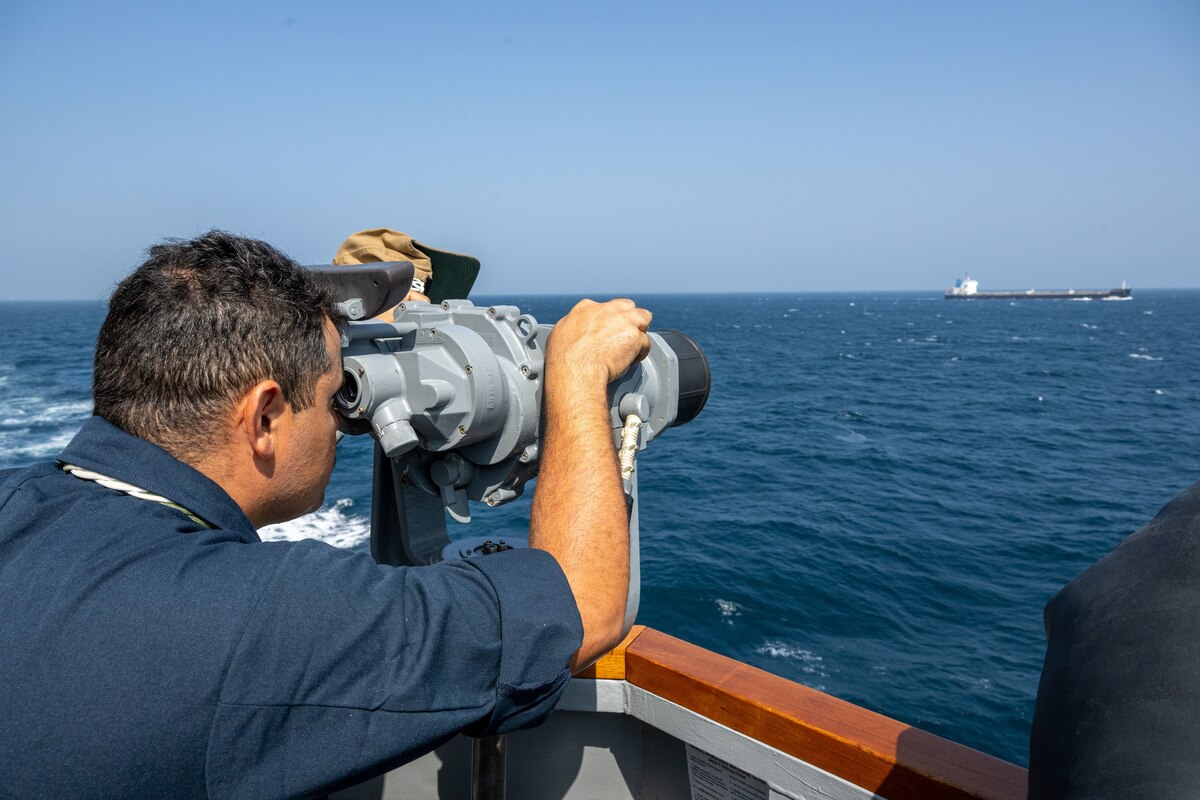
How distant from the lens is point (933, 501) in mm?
16094

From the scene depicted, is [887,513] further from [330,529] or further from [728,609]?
[330,529]

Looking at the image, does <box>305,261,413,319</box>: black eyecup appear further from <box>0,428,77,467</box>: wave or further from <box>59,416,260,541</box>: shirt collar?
<box>0,428,77,467</box>: wave

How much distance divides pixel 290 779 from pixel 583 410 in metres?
0.69

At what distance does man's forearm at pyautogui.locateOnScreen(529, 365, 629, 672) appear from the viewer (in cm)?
115

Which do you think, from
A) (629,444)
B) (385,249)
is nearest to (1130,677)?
(629,444)

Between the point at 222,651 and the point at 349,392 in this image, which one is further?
the point at 349,392

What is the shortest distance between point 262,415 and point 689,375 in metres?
1.13

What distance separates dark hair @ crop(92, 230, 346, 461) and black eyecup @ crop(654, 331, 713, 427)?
1.05 metres

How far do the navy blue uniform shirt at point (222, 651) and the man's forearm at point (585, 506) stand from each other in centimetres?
7

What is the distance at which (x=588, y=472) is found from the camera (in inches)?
49.6

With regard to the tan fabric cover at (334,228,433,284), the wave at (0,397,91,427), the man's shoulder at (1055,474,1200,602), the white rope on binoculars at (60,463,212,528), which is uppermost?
the tan fabric cover at (334,228,433,284)

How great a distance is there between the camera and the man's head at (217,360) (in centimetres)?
112

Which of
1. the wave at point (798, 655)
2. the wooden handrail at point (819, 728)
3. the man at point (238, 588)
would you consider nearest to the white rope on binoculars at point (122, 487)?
the man at point (238, 588)

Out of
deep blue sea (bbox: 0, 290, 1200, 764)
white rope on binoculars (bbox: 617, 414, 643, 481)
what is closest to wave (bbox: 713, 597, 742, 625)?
deep blue sea (bbox: 0, 290, 1200, 764)
